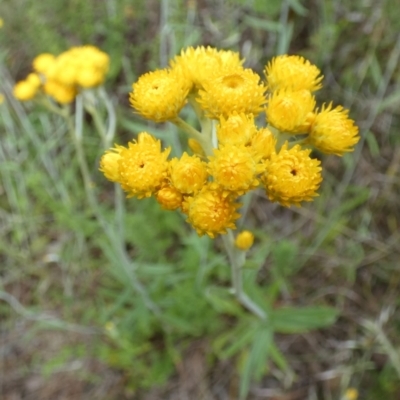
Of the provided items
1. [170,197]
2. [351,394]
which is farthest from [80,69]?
[351,394]

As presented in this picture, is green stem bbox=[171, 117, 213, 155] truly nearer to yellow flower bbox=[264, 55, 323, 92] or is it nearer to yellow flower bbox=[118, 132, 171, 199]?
yellow flower bbox=[118, 132, 171, 199]

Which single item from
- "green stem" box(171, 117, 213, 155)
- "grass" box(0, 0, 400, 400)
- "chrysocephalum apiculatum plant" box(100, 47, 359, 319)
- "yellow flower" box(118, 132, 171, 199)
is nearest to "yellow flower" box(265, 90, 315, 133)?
"chrysocephalum apiculatum plant" box(100, 47, 359, 319)

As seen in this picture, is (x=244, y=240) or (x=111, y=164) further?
(x=244, y=240)

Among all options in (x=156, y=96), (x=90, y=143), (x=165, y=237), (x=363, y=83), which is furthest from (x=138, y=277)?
(x=363, y=83)

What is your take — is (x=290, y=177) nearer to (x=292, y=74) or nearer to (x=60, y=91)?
(x=292, y=74)

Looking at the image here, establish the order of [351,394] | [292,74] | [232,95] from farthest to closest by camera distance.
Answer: [351,394] → [292,74] → [232,95]

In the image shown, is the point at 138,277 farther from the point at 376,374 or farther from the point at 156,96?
the point at 156,96

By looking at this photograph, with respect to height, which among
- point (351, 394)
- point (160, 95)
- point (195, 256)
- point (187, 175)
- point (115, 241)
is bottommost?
point (351, 394)
